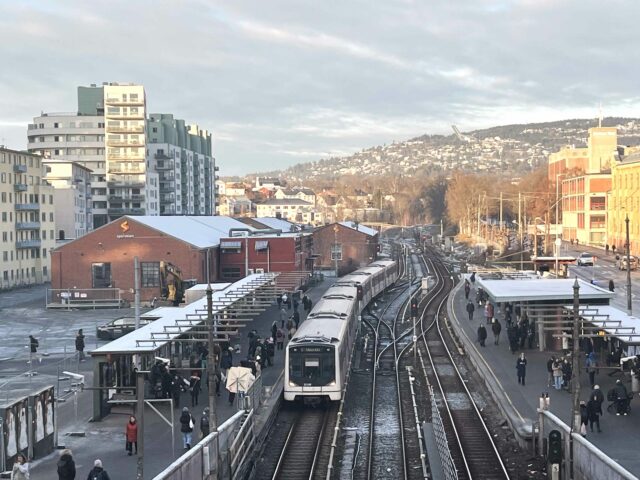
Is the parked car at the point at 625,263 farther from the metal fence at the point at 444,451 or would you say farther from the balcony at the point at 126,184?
the balcony at the point at 126,184

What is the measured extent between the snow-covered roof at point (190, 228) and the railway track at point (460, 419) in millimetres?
22364

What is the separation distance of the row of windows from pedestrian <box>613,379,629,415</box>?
59.5 meters

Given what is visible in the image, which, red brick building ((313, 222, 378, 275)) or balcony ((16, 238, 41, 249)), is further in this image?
red brick building ((313, 222, 378, 275))

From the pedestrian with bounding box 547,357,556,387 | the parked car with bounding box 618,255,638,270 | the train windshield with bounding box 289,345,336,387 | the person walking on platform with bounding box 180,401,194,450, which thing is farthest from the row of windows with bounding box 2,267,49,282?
the person walking on platform with bounding box 180,401,194,450

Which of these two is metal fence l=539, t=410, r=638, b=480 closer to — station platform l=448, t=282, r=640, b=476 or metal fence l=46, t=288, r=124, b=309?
station platform l=448, t=282, r=640, b=476

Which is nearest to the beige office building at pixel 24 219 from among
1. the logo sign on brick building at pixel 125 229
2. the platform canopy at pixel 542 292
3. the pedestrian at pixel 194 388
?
the logo sign on brick building at pixel 125 229

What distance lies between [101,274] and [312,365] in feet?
121

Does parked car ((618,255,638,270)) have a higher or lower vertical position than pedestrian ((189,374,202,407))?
higher

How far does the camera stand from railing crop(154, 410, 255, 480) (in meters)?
15.4

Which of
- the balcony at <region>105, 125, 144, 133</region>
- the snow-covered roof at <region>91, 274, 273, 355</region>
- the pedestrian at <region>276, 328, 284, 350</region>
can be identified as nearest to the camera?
the snow-covered roof at <region>91, 274, 273, 355</region>

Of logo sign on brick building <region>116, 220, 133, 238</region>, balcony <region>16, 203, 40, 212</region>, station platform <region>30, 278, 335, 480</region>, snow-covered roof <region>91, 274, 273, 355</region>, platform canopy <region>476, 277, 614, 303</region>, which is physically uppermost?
balcony <region>16, 203, 40, 212</region>

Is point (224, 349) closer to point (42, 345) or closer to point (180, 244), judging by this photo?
point (42, 345)

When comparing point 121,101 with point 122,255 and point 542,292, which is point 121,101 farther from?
point 542,292

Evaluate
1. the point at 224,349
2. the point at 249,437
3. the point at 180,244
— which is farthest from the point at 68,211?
the point at 249,437
